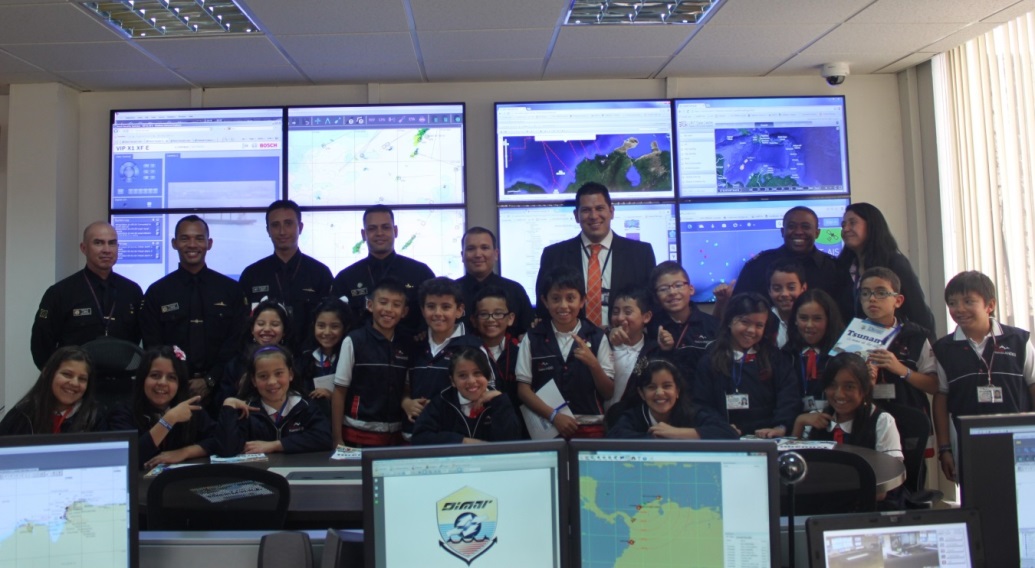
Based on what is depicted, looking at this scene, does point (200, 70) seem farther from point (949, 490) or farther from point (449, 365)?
point (949, 490)

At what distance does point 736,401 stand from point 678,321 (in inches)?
23.3

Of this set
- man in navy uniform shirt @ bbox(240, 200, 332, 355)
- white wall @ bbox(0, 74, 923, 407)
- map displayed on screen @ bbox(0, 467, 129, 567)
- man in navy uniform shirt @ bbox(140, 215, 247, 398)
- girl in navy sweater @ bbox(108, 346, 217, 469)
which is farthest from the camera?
white wall @ bbox(0, 74, 923, 407)

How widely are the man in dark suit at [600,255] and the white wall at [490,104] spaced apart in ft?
3.43

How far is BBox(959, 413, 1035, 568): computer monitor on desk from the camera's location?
1401 millimetres

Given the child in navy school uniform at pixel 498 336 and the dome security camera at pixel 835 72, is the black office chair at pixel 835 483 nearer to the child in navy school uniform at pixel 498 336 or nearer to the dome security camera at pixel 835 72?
the child in navy school uniform at pixel 498 336

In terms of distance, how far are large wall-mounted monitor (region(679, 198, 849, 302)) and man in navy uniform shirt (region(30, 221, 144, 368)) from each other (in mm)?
3508

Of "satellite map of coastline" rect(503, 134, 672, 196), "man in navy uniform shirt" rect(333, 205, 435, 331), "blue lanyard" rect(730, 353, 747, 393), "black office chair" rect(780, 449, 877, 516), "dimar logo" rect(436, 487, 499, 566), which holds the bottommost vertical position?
"black office chair" rect(780, 449, 877, 516)

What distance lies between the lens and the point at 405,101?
496cm

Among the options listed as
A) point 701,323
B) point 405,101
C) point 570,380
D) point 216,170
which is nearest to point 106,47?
point 216,170

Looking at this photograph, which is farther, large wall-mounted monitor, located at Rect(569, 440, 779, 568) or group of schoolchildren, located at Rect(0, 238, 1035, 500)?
group of schoolchildren, located at Rect(0, 238, 1035, 500)

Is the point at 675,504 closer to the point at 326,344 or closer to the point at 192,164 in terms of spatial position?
the point at 326,344

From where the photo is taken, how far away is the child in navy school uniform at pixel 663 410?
114 inches

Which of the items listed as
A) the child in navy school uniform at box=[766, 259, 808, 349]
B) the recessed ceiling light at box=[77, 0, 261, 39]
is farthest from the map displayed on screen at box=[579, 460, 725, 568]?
the recessed ceiling light at box=[77, 0, 261, 39]

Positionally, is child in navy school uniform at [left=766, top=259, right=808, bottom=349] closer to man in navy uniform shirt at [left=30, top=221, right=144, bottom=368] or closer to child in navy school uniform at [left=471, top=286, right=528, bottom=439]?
child in navy school uniform at [left=471, top=286, right=528, bottom=439]
